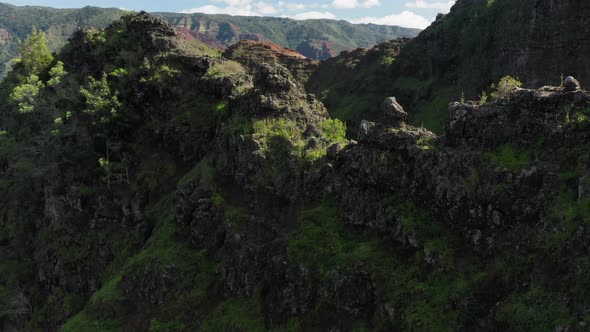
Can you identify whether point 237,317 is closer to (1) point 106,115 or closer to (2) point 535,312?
(2) point 535,312

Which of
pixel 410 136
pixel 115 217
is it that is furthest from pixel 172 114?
pixel 410 136

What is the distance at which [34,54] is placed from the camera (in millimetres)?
57719

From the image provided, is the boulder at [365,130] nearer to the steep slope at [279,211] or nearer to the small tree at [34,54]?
the steep slope at [279,211]

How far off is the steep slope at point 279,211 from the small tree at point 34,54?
18.0m

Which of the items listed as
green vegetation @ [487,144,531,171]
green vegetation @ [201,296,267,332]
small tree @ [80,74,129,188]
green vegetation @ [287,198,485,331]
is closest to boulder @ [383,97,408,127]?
green vegetation @ [287,198,485,331]

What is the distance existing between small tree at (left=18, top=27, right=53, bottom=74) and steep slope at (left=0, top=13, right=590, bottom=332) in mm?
18020

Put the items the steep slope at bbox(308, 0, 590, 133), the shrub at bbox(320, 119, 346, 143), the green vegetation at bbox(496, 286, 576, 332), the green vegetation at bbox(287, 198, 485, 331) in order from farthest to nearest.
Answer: the steep slope at bbox(308, 0, 590, 133) < the shrub at bbox(320, 119, 346, 143) < the green vegetation at bbox(287, 198, 485, 331) < the green vegetation at bbox(496, 286, 576, 332)

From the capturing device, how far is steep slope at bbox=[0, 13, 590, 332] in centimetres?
1470

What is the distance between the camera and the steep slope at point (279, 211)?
48.2 feet

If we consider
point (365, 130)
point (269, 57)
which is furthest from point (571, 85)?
point (269, 57)

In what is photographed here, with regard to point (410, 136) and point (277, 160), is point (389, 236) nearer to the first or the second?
point (410, 136)

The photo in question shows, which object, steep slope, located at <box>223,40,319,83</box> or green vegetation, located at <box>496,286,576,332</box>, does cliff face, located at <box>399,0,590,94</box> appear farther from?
green vegetation, located at <box>496,286,576,332</box>

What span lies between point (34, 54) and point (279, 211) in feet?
167

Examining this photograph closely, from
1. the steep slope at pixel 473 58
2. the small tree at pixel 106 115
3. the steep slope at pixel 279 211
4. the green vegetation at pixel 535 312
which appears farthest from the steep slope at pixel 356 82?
the green vegetation at pixel 535 312
